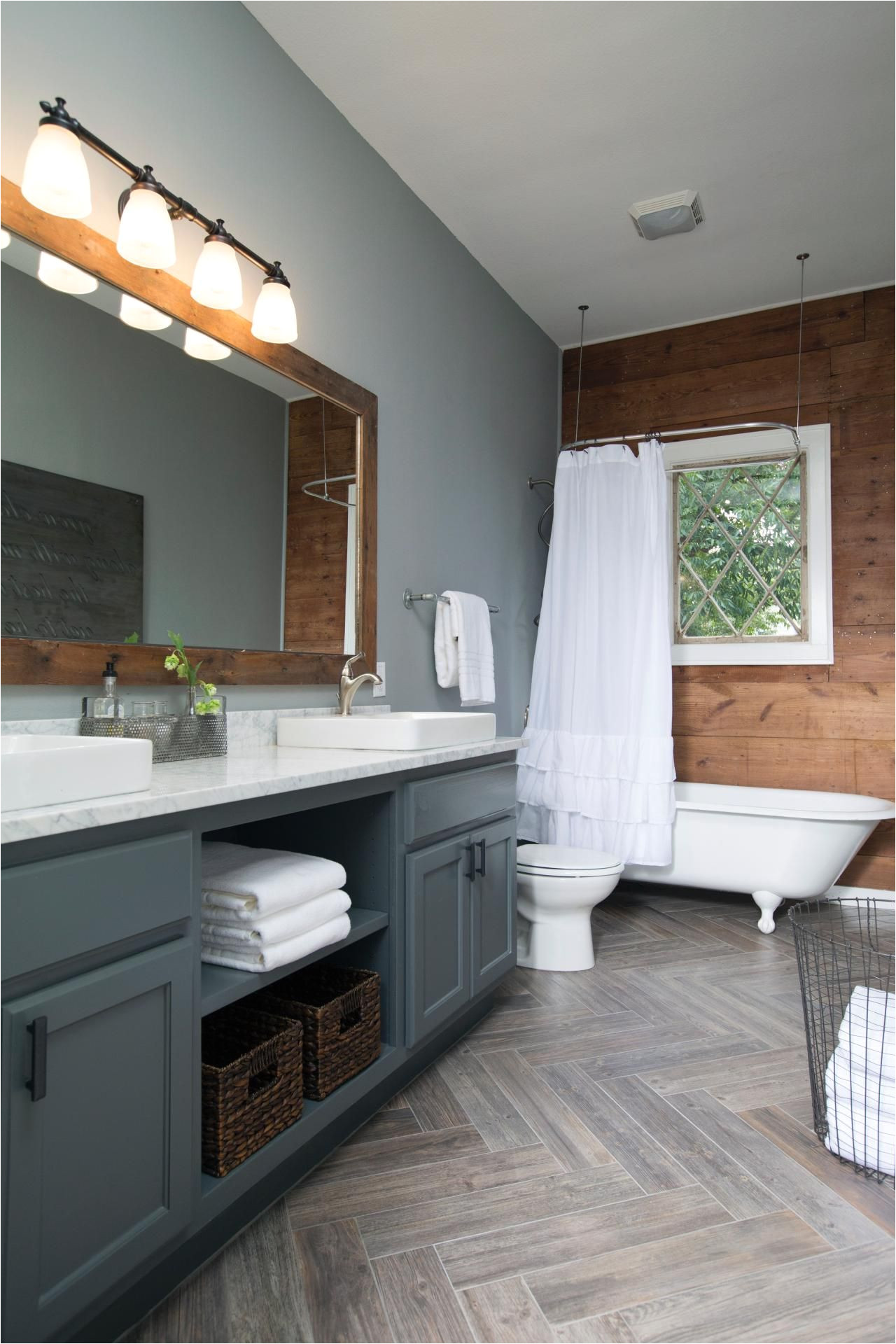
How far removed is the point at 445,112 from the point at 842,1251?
3.08 metres

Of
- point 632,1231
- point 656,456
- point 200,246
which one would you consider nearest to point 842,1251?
point 632,1231

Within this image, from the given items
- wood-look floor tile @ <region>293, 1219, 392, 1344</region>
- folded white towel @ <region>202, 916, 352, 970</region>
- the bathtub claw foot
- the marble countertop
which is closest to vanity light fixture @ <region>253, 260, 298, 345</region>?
the marble countertop

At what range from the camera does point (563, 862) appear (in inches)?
113

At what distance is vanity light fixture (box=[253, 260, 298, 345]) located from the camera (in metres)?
2.13

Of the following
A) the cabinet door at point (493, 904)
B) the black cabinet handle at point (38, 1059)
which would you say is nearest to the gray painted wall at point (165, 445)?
the cabinet door at point (493, 904)

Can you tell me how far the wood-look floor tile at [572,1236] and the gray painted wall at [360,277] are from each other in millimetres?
1256

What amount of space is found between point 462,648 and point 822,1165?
1.88m

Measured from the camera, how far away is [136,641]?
184 cm

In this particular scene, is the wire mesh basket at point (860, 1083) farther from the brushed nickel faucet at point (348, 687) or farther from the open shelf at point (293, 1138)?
the brushed nickel faucet at point (348, 687)

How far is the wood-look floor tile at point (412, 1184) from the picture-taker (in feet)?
5.18

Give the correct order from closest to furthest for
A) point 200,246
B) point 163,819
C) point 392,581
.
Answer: point 163,819
point 200,246
point 392,581

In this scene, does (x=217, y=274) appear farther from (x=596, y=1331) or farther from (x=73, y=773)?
(x=596, y=1331)

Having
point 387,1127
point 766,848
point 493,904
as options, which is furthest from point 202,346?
point 766,848

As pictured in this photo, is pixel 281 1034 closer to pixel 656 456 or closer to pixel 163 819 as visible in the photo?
pixel 163 819
